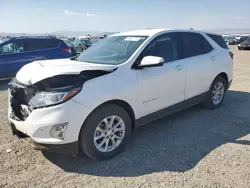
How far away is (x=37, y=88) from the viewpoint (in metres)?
3.04

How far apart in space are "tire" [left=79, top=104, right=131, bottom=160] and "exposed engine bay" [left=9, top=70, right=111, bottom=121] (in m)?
0.44

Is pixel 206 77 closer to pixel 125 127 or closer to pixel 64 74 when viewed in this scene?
pixel 125 127

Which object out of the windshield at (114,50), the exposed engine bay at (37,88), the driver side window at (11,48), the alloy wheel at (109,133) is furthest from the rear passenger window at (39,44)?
the alloy wheel at (109,133)

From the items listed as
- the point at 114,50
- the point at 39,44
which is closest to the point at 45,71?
the point at 114,50

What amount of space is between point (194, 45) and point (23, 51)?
6.62m

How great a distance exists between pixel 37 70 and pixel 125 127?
141 centimetres

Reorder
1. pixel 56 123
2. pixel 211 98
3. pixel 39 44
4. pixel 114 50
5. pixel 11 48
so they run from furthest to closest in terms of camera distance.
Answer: pixel 39 44 → pixel 11 48 → pixel 211 98 → pixel 114 50 → pixel 56 123

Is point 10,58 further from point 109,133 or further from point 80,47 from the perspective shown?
point 80,47

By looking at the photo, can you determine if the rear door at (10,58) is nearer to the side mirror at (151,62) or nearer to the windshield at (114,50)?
the windshield at (114,50)

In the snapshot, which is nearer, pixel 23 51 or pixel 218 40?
pixel 218 40

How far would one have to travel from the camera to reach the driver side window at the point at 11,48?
8695mm

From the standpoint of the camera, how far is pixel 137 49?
3725mm

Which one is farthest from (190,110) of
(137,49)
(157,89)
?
(137,49)

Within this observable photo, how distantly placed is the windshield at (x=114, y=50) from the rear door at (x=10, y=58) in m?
5.32
